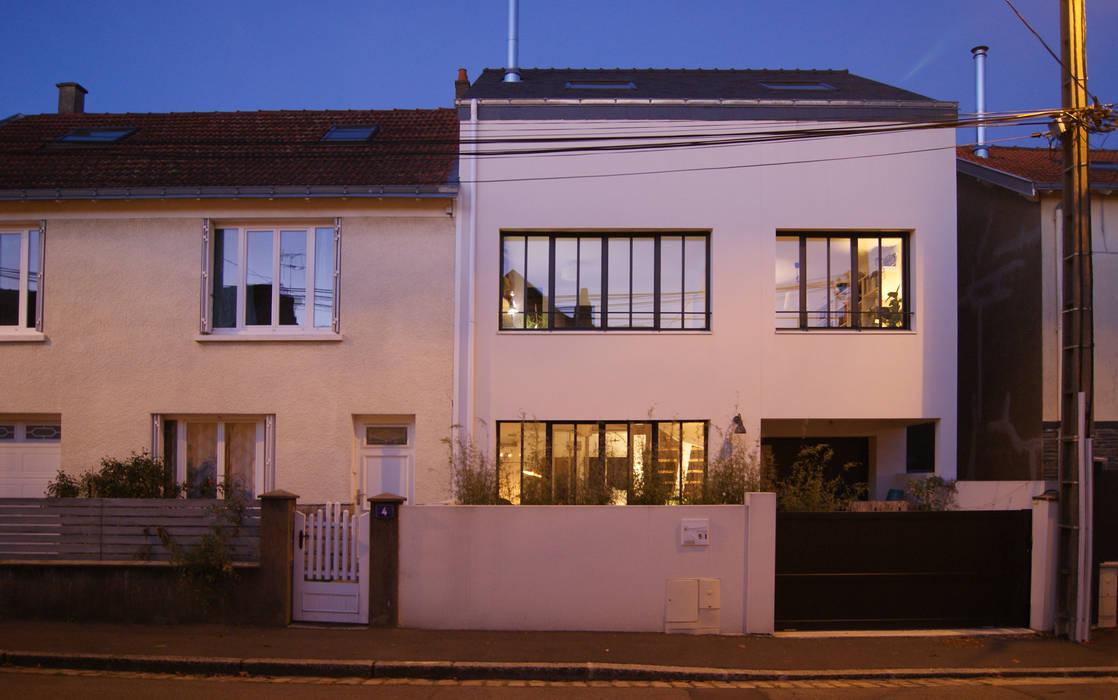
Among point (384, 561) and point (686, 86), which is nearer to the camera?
point (384, 561)

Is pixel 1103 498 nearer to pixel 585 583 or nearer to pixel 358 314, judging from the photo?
pixel 585 583

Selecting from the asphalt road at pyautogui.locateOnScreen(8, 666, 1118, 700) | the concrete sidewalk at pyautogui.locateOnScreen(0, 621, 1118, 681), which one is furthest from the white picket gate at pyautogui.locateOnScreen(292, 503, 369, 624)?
the asphalt road at pyautogui.locateOnScreen(8, 666, 1118, 700)

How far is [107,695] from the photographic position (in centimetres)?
699

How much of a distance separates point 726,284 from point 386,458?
19.7 feet

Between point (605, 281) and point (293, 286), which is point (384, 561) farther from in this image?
point (605, 281)

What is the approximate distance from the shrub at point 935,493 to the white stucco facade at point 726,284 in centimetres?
165

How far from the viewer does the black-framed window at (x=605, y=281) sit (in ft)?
42.7

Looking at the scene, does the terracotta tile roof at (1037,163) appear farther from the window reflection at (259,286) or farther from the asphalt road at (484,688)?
the window reflection at (259,286)

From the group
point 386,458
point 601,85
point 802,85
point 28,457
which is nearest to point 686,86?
point 601,85

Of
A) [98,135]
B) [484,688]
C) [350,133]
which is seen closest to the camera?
[484,688]

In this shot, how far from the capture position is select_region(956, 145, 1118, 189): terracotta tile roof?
13.3m

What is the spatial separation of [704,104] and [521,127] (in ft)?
9.77

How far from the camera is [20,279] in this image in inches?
504

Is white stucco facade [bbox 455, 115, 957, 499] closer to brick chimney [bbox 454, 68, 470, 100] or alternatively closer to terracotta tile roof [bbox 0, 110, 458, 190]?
terracotta tile roof [bbox 0, 110, 458, 190]
